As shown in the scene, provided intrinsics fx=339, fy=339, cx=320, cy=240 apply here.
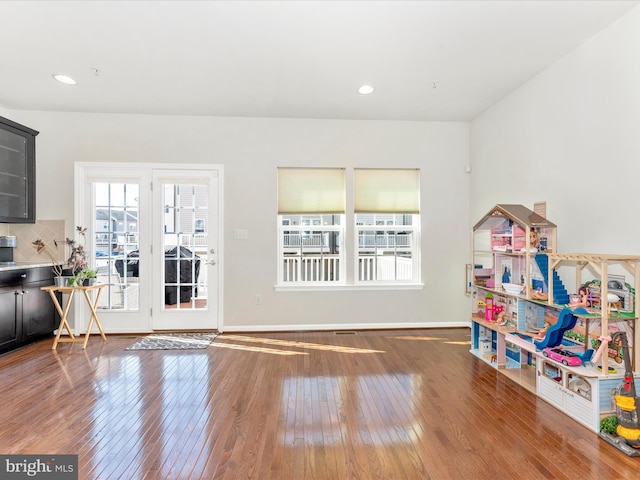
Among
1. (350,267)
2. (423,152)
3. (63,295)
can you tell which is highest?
(423,152)

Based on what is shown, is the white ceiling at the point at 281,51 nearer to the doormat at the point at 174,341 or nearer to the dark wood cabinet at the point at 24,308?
the dark wood cabinet at the point at 24,308

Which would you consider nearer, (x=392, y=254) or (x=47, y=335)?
(x=47, y=335)

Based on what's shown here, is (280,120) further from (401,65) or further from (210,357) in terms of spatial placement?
(210,357)

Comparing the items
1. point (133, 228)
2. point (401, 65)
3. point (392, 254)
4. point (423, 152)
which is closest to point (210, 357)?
point (133, 228)

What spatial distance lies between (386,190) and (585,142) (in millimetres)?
2309

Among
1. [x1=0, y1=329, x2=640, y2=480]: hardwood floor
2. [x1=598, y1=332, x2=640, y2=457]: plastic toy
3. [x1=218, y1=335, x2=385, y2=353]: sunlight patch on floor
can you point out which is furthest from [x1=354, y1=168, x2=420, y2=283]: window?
[x1=598, y1=332, x2=640, y2=457]: plastic toy

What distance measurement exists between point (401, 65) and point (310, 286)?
2.86 m

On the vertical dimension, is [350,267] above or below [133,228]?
below

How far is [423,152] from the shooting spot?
478 centimetres

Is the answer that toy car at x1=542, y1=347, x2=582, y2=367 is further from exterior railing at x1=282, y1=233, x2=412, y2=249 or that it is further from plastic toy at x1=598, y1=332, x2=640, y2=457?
exterior railing at x1=282, y1=233, x2=412, y2=249

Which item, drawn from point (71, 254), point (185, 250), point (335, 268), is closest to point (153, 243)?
point (185, 250)

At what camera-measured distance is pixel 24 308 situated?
383cm

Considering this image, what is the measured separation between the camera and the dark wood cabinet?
142 inches

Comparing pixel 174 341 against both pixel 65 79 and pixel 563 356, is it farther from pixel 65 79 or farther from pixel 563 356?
pixel 563 356
